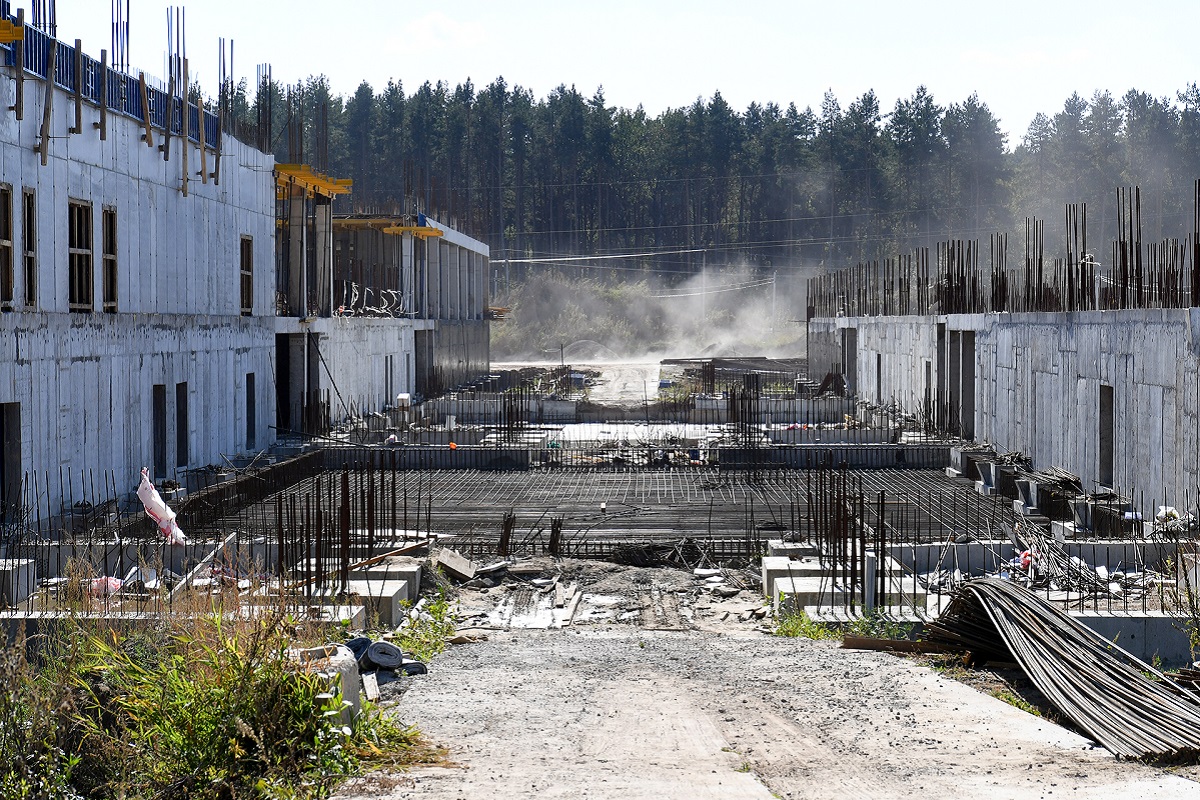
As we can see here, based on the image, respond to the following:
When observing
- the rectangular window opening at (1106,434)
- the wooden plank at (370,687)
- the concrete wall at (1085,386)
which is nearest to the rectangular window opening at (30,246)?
the wooden plank at (370,687)

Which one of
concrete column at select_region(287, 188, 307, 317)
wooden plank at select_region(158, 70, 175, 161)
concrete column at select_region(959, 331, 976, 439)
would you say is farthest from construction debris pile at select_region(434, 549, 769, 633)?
concrete column at select_region(287, 188, 307, 317)

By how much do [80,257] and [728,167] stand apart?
6925cm

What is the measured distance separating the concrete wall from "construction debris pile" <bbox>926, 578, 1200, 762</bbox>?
5.00 metres

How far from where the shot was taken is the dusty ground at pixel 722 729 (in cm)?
673

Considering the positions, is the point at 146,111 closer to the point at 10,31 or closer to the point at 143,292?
the point at 143,292

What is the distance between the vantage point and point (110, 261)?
62.6 ft

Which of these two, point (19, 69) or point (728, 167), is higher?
point (728, 167)

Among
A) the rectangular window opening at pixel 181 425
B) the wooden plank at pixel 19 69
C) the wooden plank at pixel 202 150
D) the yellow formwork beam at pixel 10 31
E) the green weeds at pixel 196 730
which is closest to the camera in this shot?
the green weeds at pixel 196 730

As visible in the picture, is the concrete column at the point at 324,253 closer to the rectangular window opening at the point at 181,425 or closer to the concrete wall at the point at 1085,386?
the rectangular window opening at the point at 181,425

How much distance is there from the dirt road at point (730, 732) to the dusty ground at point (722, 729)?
0.02 m

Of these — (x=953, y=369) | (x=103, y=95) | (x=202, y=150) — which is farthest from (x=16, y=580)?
(x=953, y=369)

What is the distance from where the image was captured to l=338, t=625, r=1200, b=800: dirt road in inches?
265

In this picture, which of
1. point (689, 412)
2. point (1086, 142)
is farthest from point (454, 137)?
point (689, 412)

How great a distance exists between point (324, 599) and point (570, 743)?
15.5 ft
